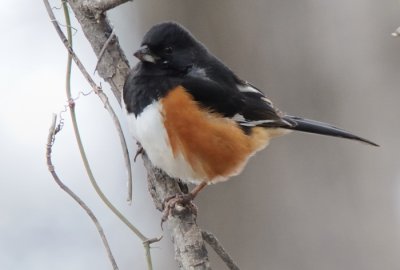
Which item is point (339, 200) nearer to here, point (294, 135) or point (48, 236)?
point (294, 135)

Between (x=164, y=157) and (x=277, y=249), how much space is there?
1.56 m

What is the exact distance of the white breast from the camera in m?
3.03

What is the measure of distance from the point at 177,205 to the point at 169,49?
763 mm

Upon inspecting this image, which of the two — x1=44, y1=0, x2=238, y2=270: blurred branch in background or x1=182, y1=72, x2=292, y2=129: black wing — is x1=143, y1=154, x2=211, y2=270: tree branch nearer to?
Result: x1=44, y1=0, x2=238, y2=270: blurred branch in background

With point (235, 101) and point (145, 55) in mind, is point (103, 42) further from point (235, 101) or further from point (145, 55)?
point (235, 101)

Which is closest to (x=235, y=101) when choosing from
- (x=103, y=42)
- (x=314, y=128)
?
(x=314, y=128)

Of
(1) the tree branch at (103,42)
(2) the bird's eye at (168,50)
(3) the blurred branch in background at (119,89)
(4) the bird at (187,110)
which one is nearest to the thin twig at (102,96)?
(3) the blurred branch in background at (119,89)

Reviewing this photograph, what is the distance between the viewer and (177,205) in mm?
2779

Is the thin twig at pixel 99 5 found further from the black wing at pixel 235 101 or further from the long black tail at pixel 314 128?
the long black tail at pixel 314 128

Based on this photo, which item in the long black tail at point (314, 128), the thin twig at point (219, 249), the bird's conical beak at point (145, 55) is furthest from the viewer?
the long black tail at point (314, 128)

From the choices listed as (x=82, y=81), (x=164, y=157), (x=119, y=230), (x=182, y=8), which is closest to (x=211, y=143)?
(x=164, y=157)

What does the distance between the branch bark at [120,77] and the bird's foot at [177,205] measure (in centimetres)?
1

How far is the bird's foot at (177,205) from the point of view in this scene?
109 inches

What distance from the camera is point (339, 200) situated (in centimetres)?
444
